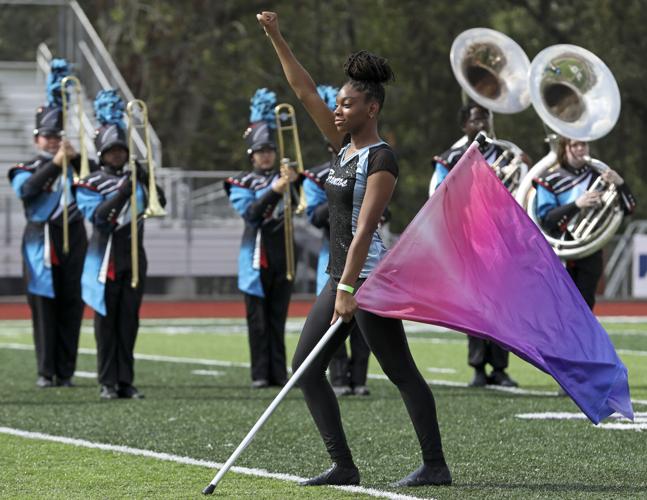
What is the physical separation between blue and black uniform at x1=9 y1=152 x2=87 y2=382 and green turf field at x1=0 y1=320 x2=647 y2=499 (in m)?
0.32

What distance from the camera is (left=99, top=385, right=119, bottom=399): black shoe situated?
36.3 feet

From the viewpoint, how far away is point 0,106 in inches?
1156

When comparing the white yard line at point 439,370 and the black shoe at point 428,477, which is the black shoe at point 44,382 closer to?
the white yard line at point 439,370

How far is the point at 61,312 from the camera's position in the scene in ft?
40.1

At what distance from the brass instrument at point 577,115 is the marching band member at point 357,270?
13.4 feet

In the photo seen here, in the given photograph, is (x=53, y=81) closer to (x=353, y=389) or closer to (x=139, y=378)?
(x=139, y=378)

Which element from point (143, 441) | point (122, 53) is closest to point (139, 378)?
point (143, 441)

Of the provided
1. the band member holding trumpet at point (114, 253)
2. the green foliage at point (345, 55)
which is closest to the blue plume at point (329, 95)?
the band member holding trumpet at point (114, 253)

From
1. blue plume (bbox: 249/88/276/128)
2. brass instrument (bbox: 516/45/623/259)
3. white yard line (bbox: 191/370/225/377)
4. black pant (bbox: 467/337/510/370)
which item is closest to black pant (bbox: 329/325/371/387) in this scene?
black pant (bbox: 467/337/510/370)

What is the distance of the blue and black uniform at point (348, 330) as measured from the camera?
22.4ft

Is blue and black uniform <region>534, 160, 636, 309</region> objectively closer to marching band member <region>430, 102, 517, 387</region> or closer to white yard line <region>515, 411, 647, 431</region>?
marching band member <region>430, 102, 517, 387</region>

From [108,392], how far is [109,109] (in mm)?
1876

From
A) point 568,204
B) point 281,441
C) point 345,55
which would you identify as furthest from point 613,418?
point 345,55

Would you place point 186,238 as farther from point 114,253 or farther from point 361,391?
point 114,253
